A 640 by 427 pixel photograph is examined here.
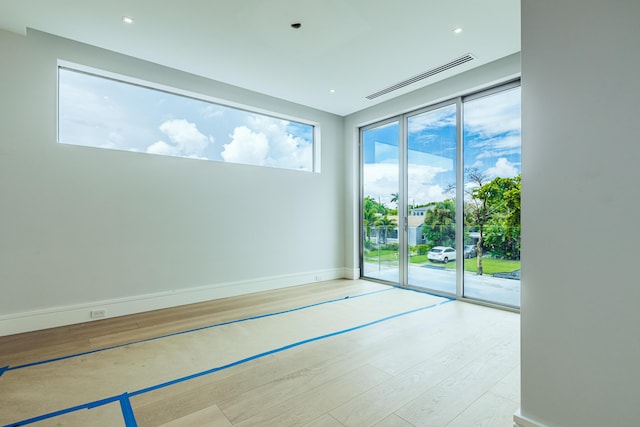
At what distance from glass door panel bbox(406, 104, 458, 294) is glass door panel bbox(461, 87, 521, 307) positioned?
216mm

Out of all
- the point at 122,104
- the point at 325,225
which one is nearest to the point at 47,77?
the point at 122,104

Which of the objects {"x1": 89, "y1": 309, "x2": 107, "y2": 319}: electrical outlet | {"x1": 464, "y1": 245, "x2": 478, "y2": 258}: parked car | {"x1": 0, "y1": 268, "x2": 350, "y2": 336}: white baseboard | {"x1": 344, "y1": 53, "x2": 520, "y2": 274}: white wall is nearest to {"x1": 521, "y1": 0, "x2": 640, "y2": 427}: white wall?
{"x1": 344, "y1": 53, "x2": 520, "y2": 274}: white wall

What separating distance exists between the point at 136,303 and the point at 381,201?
3847 millimetres

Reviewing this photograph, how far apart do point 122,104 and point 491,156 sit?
15.1ft

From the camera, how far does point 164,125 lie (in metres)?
4.05

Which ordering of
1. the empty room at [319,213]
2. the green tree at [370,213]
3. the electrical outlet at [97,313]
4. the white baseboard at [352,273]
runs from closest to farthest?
the empty room at [319,213] → the electrical outlet at [97,313] → the green tree at [370,213] → the white baseboard at [352,273]

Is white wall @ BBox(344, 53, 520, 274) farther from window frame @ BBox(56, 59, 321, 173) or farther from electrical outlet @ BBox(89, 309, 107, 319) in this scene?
electrical outlet @ BBox(89, 309, 107, 319)

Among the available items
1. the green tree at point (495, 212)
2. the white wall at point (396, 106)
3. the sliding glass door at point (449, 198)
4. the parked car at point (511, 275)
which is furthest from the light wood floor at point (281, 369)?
the white wall at point (396, 106)

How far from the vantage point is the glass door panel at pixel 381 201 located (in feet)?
16.9

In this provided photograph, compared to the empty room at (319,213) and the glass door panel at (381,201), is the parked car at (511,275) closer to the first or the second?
the empty room at (319,213)

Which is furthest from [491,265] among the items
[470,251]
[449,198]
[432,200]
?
[432,200]

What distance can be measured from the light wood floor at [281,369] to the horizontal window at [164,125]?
6.84 ft

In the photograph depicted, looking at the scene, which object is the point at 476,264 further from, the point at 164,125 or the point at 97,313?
the point at 97,313

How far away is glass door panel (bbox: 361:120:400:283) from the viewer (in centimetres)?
514
